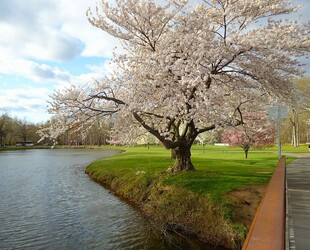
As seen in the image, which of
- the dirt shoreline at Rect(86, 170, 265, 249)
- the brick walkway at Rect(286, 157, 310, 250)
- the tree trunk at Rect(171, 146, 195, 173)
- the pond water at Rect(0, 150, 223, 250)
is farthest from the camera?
the tree trunk at Rect(171, 146, 195, 173)

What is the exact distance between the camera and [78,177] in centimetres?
2986

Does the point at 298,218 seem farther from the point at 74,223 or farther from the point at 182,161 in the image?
the point at 182,161

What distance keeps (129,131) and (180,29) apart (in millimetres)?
7565

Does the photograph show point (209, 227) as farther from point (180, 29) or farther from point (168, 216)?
point (180, 29)

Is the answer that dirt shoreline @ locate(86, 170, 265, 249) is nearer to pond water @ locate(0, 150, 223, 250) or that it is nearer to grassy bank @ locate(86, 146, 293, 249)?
grassy bank @ locate(86, 146, 293, 249)

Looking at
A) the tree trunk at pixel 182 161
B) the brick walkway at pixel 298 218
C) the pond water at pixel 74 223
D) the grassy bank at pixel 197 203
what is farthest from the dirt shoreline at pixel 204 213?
the tree trunk at pixel 182 161

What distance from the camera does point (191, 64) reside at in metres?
14.3

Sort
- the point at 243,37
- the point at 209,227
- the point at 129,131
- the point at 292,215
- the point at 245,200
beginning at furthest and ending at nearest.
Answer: the point at 129,131, the point at 243,37, the point at 245,200, the point at 209,227, the point at 292,215

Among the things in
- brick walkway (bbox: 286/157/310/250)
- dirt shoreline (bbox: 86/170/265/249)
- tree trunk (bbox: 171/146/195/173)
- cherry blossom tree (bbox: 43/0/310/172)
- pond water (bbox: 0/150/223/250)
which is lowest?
pond water (bbox: 0/150/223/250)

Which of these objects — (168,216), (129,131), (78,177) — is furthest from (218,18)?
(78,177)

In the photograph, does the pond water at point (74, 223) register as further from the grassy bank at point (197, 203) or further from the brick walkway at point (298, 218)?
the brick walkway at point (298, 218)

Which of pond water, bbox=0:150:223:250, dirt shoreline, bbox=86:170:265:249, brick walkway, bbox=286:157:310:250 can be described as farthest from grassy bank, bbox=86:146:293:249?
brick walkway, bbox=286:157:310:250

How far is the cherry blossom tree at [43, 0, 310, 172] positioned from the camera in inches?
579

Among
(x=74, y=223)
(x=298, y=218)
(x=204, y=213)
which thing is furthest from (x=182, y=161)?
(x=298, y=218)
